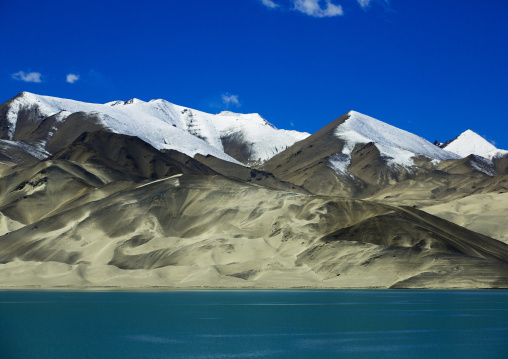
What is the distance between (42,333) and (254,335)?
42.3 feet

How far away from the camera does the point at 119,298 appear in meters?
78.0

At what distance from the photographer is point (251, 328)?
48156 millimetres

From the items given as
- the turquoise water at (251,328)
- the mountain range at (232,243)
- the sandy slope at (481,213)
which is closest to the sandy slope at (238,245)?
the mountain range at (232,243)

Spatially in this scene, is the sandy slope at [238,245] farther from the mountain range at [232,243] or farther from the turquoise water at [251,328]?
the turquoise water at [251,328]

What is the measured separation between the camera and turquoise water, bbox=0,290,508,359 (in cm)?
3781

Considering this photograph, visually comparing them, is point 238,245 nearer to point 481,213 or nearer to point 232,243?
point 232,243

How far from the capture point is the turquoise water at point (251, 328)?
37.8 m

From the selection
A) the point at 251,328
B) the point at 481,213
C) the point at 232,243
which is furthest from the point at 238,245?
the point at 481,213

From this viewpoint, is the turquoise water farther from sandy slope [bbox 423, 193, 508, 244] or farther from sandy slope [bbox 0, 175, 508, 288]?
sandy slope [bbox 423, 193, 508, 244]

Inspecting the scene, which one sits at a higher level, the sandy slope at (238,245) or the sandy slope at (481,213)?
the sandy slope at (481,213)

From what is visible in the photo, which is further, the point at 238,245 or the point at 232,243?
the point at 232,243

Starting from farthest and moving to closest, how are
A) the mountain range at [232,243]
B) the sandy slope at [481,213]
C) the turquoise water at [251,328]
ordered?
the sandy slope at [481,213] → the mountain range at [232,243] → the turquoise water at [251,328]

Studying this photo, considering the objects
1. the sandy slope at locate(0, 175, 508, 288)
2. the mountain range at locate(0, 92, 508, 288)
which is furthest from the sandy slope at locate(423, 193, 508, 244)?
the sandy slope at locate(0, 175, 508, 288)

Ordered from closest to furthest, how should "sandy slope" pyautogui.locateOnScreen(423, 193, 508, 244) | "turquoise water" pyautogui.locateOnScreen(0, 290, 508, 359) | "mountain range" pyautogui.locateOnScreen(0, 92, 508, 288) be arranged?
1. "turquoise water" pyautogui.locateOnScreen(0, 290, 508, 359)
2. "mountain range" pyautogui.locateOnScreen(0, 92, 508, 288)
3. "sandy slope" pyautogui.locateOnScreen(423, 193, 508, 244)
